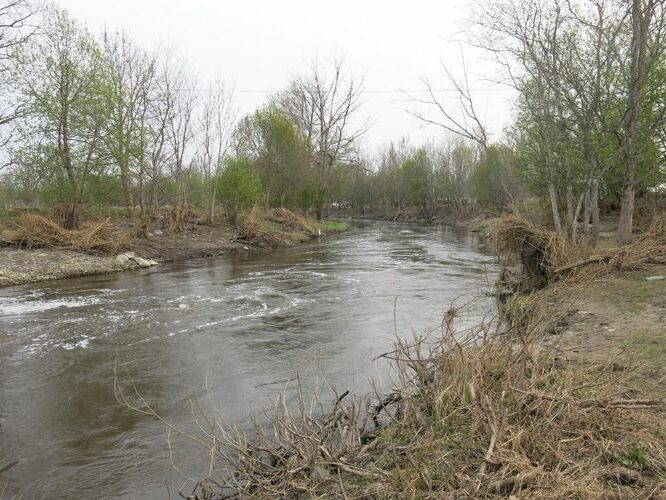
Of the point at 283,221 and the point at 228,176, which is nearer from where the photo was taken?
the point at 228,176

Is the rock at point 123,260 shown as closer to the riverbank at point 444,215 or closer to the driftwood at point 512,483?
the driftwood at point 512,483

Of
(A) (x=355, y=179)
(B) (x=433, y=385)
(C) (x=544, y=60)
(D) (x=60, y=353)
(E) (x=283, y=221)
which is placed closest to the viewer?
(B) (x=433, y=385)

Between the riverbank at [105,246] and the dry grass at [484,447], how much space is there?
48.9 ft

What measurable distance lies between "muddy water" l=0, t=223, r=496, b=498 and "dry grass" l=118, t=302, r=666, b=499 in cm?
116

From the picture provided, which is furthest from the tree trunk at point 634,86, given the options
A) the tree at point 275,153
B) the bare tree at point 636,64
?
the tree at point 275,153

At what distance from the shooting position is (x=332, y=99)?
4472 cm

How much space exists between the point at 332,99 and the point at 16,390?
136 feet

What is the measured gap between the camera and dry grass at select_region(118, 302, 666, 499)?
333cm

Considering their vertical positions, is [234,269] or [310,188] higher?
[310,188]

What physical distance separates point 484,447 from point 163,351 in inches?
254

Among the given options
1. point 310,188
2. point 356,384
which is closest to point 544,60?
point 356,384

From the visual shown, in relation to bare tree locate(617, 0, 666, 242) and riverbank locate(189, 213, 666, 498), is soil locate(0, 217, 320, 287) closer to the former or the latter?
riverbank locate(189, 213, 666, 498)

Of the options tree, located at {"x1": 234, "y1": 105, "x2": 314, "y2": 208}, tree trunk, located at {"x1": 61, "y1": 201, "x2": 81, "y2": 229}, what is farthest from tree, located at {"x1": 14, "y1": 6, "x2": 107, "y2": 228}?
tree, located at {"x1": 234, "y1": 105, "x2": 314, "y2": 208}

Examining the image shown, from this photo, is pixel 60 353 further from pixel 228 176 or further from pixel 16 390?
pixel 228 176
